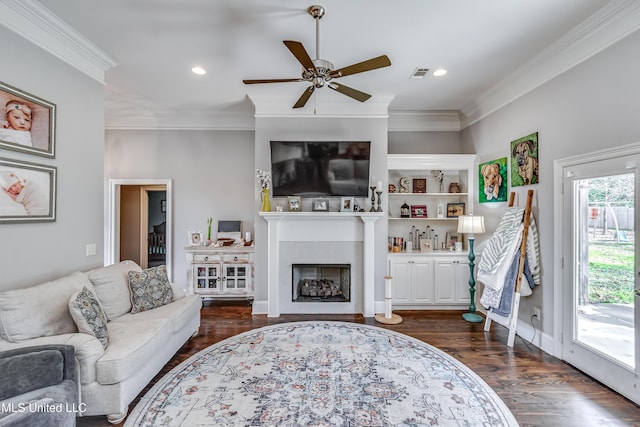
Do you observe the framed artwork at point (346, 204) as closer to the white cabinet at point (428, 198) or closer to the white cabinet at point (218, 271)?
the white cabinet at point (428, 198)

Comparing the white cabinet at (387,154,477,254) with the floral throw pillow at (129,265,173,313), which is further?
the white cabinet at (387,154,477,254)

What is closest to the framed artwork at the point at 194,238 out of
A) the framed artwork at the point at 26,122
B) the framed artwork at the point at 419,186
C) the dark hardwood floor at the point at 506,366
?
the dark hardwood floor at the point at 506,366

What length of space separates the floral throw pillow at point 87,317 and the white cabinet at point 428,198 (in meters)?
3.67

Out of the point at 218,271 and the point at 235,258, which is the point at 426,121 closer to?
the point at 235,258

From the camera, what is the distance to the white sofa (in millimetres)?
1885

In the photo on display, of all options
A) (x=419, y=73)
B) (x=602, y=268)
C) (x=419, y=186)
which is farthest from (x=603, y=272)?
(x=419, y=73)

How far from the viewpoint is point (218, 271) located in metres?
4.39

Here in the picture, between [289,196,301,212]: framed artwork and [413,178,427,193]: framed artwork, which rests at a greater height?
[413,178,427,193]: framed artwork

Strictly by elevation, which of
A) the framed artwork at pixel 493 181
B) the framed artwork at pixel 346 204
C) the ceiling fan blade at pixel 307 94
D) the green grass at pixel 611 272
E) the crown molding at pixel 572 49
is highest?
the crown molding at pixel 572 49

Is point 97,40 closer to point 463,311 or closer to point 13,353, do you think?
point 13,353

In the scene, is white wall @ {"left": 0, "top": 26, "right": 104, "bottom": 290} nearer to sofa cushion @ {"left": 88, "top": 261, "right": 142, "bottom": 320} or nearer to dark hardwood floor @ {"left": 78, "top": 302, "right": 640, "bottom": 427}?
sofa cushion @ {"left": 88, "top": 261, "right": 142, "bottom": 320}

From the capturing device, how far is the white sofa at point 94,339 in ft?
6.18

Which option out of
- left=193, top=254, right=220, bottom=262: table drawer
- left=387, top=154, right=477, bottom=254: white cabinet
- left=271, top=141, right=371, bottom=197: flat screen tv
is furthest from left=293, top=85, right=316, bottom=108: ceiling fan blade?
left=193, top=254, right=220, bottom=262: table drawer

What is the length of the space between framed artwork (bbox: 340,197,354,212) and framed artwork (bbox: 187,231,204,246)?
243 cm
